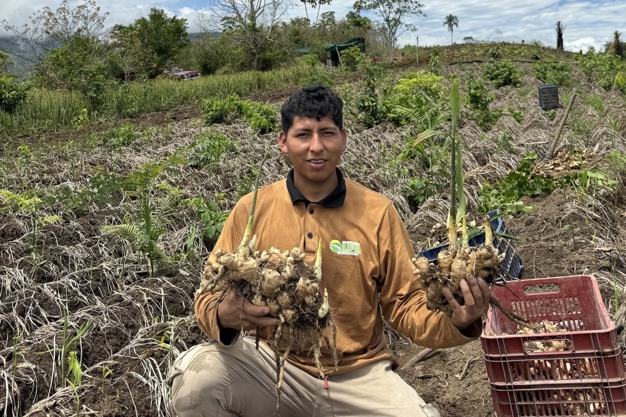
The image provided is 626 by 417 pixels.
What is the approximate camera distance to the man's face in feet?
8.28

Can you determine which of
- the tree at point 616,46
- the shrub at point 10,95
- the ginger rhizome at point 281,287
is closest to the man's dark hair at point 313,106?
the ginger rhizome at point 281,287

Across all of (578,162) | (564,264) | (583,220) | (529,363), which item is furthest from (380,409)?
(578,162)

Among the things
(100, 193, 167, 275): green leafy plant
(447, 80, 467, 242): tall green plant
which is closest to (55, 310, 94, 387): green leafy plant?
(100, 193, 167, 275): green leafy plant

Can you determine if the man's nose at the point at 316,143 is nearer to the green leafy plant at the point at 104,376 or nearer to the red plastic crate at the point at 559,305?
the red plastic crate at the point at 559,305

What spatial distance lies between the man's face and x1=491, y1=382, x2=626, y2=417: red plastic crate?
1.07 meters

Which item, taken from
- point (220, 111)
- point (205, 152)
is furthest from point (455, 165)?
point (220, 111)

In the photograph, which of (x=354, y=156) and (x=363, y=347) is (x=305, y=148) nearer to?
(x=363, y=347)

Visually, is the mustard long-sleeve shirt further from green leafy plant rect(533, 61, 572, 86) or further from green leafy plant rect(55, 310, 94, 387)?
green leafy plant rect(533, 61, 572, 86)

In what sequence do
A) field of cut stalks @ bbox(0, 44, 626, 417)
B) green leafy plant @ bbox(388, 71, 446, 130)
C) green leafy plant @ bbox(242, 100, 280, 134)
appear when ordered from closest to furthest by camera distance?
field of cut stalks @ bbox(0, 44, 626, 417) → green leafy plant @ bbox(388, 71, 446, 130) → green leafy plant @ bbox(242, 100, 280, 134)

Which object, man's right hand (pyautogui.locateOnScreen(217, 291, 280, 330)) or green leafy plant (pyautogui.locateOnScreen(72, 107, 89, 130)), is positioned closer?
man's right hand (pyautogui.locateOnScreen(217, 291, 280, 330))

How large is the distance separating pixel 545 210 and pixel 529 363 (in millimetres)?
3254

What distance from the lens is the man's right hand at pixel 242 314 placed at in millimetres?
2141

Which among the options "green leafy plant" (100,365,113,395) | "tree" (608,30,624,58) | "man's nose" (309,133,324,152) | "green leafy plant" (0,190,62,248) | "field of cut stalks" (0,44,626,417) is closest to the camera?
"man's nose" (309,133,324,152)

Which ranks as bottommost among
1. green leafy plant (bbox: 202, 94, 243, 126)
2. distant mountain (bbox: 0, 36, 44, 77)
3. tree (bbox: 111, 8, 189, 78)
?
green leafy plant (bbox: 202, 94, 243, 126)
